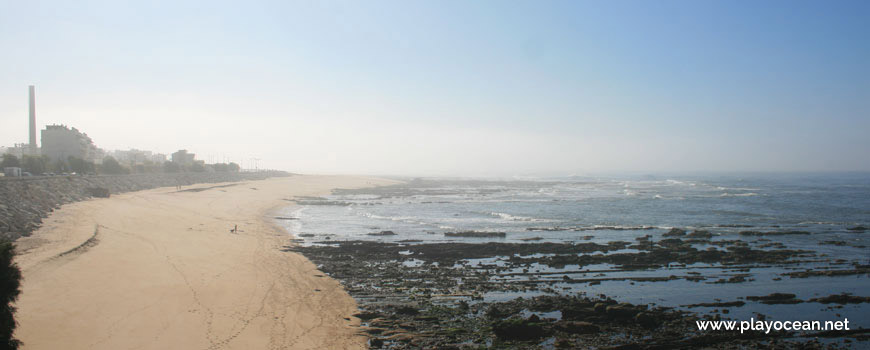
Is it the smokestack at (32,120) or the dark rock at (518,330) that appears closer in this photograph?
the dark rock at (518,330)

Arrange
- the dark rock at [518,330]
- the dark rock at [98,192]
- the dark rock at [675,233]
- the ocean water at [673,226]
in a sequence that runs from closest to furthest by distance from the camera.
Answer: the dark rock at [518,330] < the ocean water at [673,226] < the dark rock at [675,233] < the dark rock at [98,192]

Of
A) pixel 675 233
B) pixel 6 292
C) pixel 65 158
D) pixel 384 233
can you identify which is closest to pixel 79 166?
pixel 65 158

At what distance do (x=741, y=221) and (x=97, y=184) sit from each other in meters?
55.7

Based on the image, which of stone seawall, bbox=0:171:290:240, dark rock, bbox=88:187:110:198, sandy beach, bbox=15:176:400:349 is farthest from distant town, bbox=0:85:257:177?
sandy beach, bbox=15:176:400:349

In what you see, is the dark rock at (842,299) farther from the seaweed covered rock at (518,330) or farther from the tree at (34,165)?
the tree at (34,165)

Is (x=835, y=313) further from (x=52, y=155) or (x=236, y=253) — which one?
(x=52, y=155)

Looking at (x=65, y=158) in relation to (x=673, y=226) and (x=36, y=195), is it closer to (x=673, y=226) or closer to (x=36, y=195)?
(x=36, y=195)

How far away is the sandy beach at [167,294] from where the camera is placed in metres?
10.0

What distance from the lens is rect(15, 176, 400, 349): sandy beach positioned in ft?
32.8

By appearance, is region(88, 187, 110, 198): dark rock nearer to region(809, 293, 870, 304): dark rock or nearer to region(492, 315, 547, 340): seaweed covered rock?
region(492, 315, 547, 340): seaweed covered rock

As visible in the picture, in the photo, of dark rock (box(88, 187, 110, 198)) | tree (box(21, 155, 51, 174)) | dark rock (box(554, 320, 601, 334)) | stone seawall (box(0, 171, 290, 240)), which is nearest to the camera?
dark rock (box(554, 320, 601, 334))

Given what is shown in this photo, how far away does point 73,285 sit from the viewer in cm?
1252

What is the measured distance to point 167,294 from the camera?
41.9 feet

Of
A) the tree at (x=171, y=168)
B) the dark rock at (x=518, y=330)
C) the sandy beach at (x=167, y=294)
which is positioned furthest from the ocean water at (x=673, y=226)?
the tree at (x=171, y=168)
